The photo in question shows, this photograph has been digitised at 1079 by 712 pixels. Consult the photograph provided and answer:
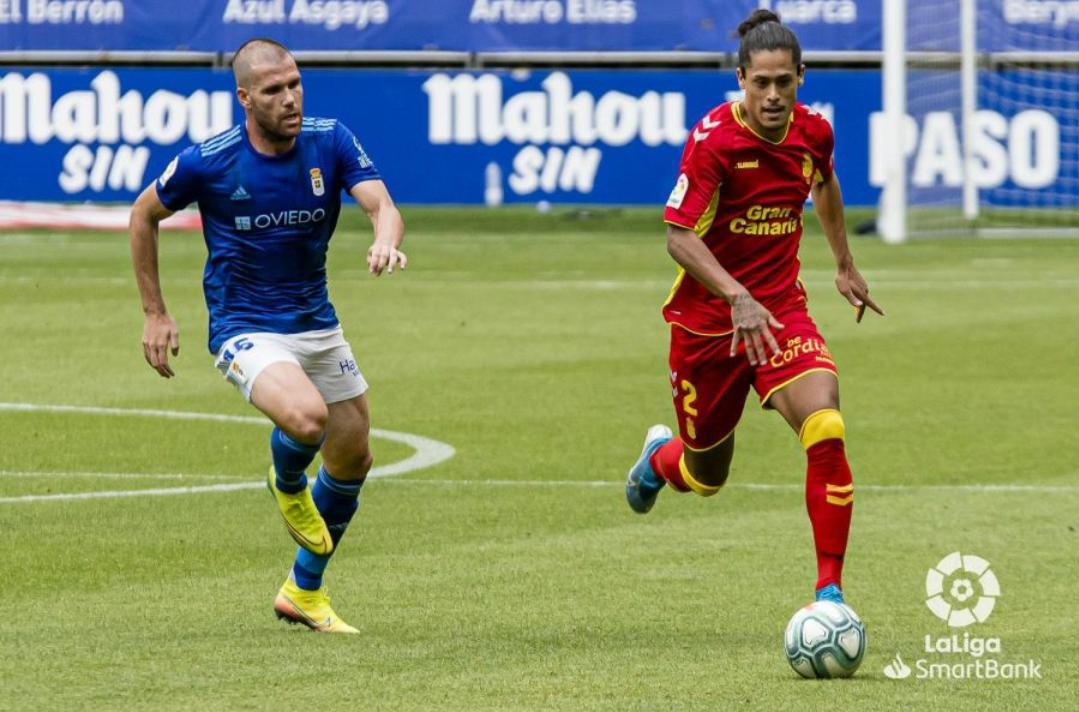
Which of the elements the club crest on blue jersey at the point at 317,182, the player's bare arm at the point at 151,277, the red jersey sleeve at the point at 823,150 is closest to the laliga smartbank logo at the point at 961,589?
the red jersey sleeve at the point at 823,150

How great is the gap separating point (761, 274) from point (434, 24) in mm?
27766

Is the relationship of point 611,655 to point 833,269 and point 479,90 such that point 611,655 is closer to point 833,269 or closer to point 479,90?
point 833,269

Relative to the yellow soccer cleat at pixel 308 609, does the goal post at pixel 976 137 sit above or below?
below

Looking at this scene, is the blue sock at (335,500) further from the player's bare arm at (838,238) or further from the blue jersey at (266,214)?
the player's bare arm at (838,238)

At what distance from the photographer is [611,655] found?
784 cm

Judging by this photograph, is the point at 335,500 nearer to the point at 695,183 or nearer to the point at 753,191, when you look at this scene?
the point at 695,183

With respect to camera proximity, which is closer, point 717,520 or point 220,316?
point 220,316

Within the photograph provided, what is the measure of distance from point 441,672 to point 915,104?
88.4ft

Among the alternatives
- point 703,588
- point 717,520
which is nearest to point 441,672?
point 703,588

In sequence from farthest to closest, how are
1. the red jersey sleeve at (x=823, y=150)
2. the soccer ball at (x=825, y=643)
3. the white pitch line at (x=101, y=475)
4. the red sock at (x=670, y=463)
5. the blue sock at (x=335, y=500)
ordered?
1. the white pitch line at (x=101, y=475)
2. the red sock at (x=670, y=463)
3. the blue sock at (x=335, y=500)
4. the red jersey sleeve at (x=823, y=150)
5. the soccer ball at (x=825, y=643)

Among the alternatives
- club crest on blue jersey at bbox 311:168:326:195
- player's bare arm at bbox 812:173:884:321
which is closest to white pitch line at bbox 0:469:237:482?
club crest on blue jersey at bbox 311:168:326:195

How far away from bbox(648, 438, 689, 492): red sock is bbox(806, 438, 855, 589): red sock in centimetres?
208

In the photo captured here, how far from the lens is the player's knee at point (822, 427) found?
27.0ft

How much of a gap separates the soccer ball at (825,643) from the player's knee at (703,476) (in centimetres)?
248
